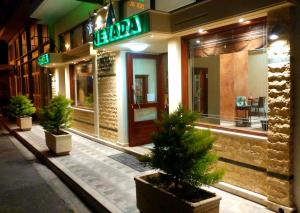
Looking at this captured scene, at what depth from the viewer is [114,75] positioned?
950 cm

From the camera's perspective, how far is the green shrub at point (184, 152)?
3.80m

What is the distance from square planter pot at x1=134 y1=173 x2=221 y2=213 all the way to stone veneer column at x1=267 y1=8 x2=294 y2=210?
1549 millimetres

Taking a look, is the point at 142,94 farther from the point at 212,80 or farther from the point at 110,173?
the point at 110,173

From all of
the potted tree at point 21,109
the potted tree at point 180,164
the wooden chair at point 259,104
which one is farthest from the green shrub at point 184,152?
the potted tree at point 21,109

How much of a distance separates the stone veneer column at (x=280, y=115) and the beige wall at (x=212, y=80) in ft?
6.32

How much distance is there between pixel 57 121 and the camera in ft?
30.1

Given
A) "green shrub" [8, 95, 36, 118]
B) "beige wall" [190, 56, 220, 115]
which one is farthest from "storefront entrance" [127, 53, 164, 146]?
"green shrub" [8, 95, 36, 118]

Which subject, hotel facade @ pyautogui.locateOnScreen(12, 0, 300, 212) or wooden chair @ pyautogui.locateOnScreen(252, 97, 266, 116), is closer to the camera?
hotel facade @ pyautogui.locateOnScreen(12, 0, 300, 212)

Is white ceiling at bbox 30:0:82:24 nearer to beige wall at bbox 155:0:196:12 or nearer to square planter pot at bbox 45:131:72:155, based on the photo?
beige wall at bbox 155:0:196:12

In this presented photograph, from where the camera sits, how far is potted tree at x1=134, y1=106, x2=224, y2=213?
3.76m

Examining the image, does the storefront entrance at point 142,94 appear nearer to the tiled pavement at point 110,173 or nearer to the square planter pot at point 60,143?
the tiled pavement at point 110,173

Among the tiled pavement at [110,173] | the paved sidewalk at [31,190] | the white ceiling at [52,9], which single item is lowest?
the paved sidewalk at [31,190]

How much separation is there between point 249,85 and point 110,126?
4653 mm

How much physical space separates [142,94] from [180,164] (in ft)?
19.4
